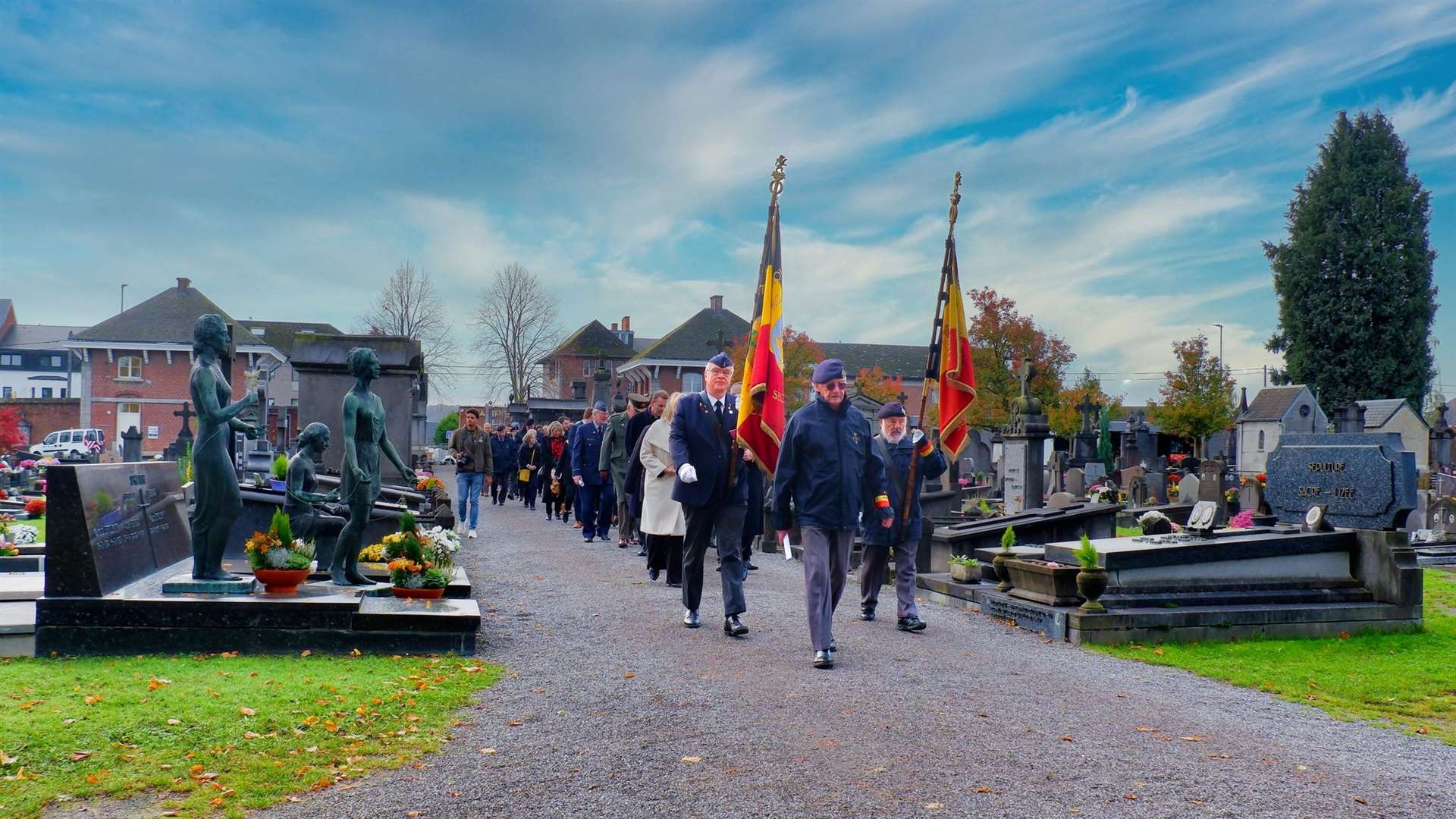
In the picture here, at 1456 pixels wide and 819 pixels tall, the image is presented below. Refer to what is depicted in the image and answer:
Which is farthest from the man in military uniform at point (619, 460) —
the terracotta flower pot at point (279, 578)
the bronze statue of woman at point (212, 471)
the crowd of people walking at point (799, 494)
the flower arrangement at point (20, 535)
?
the bronze statue of woman at point (212, 471)

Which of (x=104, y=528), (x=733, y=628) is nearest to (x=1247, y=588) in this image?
(x=733, y=628)

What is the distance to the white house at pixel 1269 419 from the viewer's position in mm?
43438

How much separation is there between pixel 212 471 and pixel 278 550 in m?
0.68

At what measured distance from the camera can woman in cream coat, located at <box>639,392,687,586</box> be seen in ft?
37.2

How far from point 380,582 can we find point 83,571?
2.26m

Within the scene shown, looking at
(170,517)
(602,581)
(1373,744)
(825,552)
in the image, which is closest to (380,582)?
(170,517)

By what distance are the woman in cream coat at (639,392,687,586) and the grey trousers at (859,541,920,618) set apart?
236 cm

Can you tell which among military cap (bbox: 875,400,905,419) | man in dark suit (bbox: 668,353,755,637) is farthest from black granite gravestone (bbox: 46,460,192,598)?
military cap (bbox: 875,400,905,419)

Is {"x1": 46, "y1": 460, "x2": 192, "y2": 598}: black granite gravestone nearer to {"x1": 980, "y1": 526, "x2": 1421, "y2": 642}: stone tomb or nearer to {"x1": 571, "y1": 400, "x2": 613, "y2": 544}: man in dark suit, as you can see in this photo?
{"x1": 980, "y1": 526, "x2": 1421, "y2": 642}: stone tomb

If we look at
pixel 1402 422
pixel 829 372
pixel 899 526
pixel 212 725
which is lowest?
pixel 212 725

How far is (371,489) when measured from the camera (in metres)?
8.21

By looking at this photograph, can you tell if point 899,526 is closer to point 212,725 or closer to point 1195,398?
point 212,725

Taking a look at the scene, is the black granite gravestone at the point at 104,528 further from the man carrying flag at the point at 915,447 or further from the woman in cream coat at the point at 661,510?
the man carrying flag at the point at 915,447

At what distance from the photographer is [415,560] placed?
26.3 ft
